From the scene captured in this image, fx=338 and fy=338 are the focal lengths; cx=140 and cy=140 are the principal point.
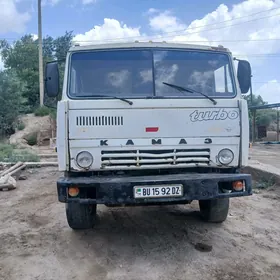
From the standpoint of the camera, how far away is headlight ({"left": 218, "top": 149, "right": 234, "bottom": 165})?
12.9 feet

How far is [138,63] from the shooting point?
4.20 m

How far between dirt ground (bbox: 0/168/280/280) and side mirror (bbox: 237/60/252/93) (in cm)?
195

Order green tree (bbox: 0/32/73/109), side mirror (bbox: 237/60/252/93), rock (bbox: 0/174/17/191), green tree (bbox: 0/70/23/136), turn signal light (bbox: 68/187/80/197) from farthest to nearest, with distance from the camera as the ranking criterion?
green tree (bbox: 0/32/73/109)
green tree (bbox: 0/70/23/136)
rock (bbox: 0/174/17/191)
side mirror (bbox: 237/60/252/93)
turn signal light (bbox: 68/187/80/197)

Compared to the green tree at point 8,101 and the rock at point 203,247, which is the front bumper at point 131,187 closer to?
the rock at point 203,247

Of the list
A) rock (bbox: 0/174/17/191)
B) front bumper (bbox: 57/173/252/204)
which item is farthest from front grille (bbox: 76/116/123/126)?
rock (bbox: 0/174/17/191)

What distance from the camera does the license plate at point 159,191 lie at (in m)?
3.61

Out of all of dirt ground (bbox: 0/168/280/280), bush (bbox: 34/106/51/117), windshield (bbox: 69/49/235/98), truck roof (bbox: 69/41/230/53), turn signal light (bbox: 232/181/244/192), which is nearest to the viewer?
dirt ground (bbox: 0/168/280/280)

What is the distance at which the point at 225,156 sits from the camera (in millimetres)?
3951

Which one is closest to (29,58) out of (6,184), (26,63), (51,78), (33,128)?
(26,63)

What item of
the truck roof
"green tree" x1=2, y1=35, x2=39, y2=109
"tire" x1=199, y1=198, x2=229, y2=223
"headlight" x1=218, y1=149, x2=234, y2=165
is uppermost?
"green tree" x1=2, y1=35, x2=39, y2=109

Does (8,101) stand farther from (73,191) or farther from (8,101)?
(73,191)

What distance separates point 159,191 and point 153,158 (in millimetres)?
426

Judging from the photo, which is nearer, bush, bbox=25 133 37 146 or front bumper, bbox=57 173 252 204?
front bumper, bbox=57 173 252 204

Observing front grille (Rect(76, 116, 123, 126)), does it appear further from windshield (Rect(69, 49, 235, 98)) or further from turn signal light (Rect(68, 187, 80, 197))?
turn signal light (Rect(68, 187, 80, 197))
